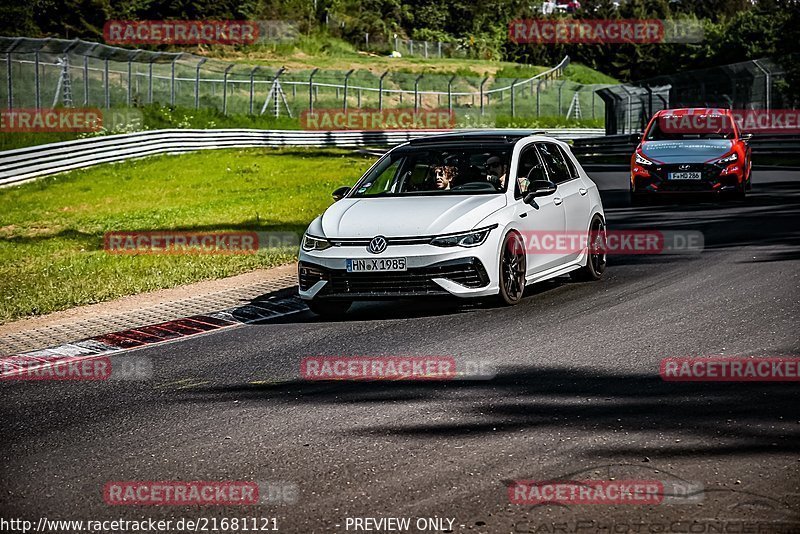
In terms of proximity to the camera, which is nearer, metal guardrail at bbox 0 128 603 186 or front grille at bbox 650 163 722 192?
front grille at bbox 650 163 722 192

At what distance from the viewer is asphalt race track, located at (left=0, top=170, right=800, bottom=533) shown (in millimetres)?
5234

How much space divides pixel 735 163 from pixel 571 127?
49.8 m

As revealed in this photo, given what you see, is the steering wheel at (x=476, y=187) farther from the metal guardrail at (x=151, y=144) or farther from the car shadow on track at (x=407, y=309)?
the metal guardrail at (x=151, y=144)

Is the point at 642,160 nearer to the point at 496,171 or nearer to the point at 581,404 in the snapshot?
the point at 496,171

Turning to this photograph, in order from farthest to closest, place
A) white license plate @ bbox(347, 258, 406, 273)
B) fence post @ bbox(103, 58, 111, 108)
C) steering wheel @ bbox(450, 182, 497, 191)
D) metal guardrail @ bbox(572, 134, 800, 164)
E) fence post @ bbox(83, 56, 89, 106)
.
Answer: fence post @ bbox(103, 58, 111, 108) < fence post @ bbox(83, 56, 89, 106) < metal guardrail @ bbox(572, 134, 800, 164) < steering wheel @ bbox(450, 182, 497, 191) < white license plate @ bbox(347, 258, 406, 273)

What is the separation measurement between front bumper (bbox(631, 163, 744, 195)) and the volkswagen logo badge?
10.6 m

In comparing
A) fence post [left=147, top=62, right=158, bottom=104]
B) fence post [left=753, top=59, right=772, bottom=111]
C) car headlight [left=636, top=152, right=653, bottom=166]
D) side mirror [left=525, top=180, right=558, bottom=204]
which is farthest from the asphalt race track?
fence post [left=147, top=62, right=158, bottom=104]

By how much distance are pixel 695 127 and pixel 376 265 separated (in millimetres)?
11878

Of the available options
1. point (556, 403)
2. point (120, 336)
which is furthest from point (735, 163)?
point (556, 403)

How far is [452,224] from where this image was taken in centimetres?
1037

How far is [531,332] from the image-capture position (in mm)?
9469

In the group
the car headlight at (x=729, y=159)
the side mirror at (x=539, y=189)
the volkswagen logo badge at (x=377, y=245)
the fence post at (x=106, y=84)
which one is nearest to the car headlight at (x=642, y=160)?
the car headlight at (x=729, y=159)

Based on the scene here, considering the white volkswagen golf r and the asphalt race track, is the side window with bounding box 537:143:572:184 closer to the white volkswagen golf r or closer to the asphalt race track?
the white volkswagen golf r

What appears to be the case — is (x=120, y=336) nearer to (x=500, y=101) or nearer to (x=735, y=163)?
(x=735, y=163)
